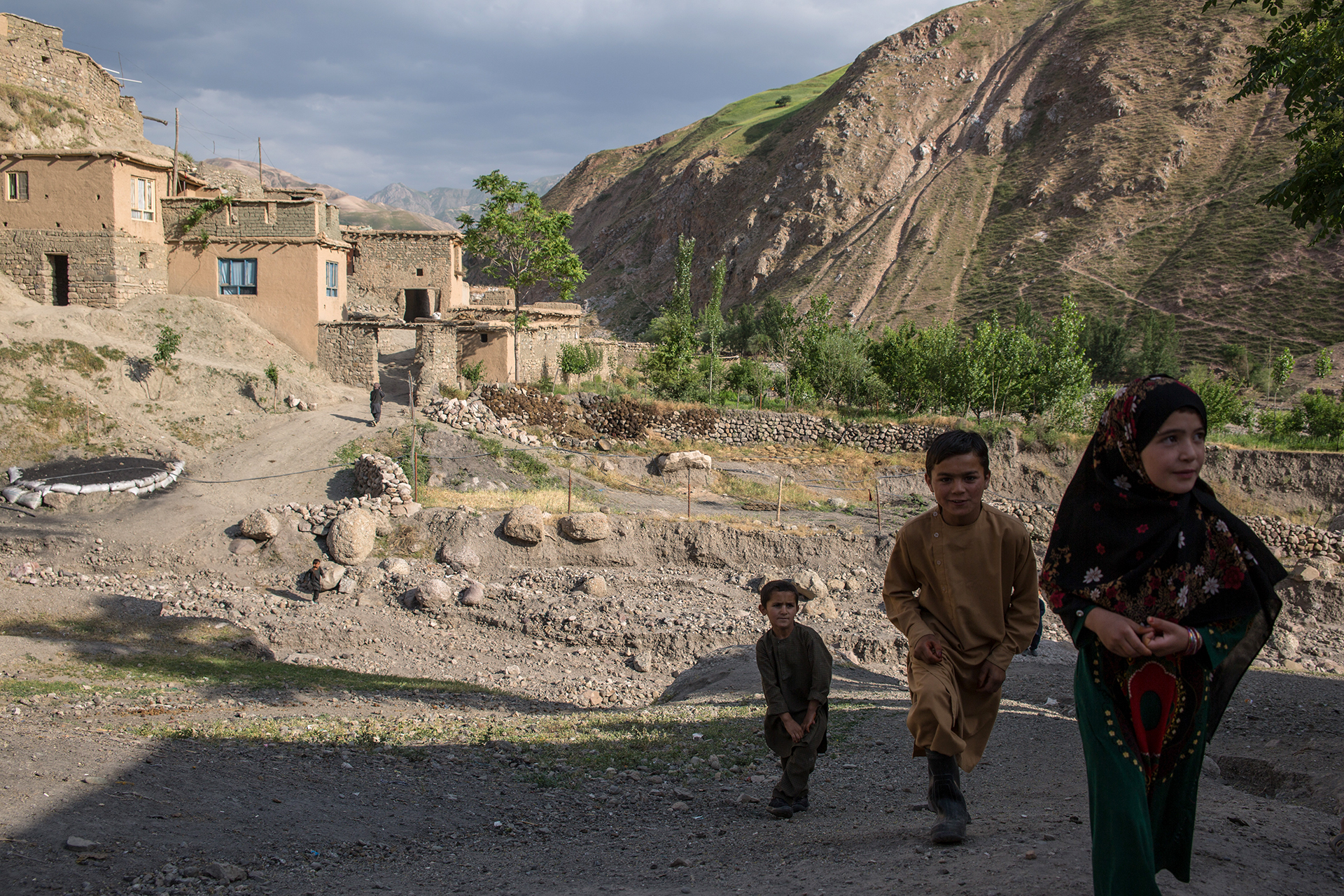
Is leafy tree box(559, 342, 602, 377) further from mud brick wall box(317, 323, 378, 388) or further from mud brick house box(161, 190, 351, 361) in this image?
mud brick house box(161, 190, 351, 361)

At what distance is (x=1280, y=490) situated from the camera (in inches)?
942

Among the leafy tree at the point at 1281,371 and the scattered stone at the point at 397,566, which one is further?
the leafy tree at the point at 1281,371

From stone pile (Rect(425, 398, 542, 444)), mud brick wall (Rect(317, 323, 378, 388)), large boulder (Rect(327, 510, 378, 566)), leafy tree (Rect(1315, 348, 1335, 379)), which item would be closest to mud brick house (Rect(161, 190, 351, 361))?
mud brick wall (Rect(317, 323, 378, 388))

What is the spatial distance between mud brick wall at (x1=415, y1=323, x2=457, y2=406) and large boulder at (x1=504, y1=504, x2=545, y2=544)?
31.1 ft

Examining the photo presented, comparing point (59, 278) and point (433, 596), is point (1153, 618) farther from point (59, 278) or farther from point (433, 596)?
point (59, 278)

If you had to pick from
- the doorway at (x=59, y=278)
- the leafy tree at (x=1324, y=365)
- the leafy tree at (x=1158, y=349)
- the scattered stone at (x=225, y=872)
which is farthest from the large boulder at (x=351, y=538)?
the leafy tree at (x=1324, y=365)

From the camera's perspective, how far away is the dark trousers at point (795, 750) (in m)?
4.41

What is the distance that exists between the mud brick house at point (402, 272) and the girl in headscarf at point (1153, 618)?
28321 mm

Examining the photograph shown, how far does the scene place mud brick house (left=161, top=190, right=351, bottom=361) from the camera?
77.5 ft

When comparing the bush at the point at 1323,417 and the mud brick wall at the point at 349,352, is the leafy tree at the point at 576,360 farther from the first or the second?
the bush at the point at 1323,417

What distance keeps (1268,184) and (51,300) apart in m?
60.2

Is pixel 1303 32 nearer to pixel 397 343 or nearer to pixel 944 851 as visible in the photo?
pixel 944 851

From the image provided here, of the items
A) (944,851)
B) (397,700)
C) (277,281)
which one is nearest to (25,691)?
(397,700)

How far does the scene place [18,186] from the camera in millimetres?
22938
